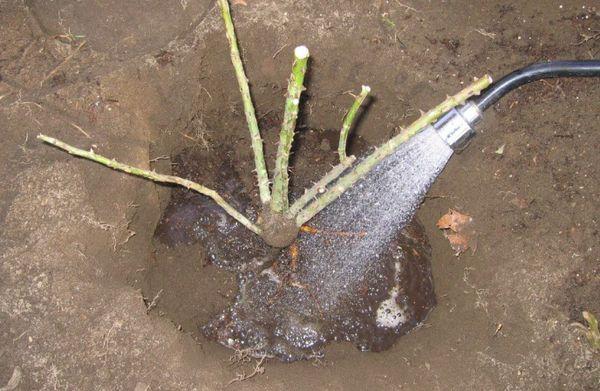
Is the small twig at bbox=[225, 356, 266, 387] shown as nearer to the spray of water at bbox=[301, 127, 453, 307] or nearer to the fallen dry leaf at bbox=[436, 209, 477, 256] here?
the spray of water at bbox=[301, 127, 453, 307]

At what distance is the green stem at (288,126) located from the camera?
4.04 ft

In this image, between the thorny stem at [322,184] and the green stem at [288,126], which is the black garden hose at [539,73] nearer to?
the thorny stem at [322,184]

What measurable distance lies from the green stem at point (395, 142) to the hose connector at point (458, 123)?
0.13 ft

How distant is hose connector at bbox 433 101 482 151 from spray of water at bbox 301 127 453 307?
33cm

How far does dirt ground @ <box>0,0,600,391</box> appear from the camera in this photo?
161 centimetres

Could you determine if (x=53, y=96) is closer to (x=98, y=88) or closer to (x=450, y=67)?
(x=98, y=88)

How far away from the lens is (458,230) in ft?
6.40

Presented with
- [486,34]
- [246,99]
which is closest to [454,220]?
[486,34]

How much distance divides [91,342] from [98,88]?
0.91 meters

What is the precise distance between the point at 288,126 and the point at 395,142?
342 mm

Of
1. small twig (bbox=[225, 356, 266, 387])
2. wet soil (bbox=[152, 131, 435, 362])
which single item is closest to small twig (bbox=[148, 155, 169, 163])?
wet soil (bbox=[152, 131, 435, 362])

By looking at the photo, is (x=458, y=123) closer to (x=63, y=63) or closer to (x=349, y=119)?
(x=349, y=119)

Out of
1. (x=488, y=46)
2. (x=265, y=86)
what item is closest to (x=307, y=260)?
(x=265, y=86)

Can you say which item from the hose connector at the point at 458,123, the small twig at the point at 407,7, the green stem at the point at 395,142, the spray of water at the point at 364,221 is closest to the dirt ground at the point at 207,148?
the small twig at the point at 407,7
